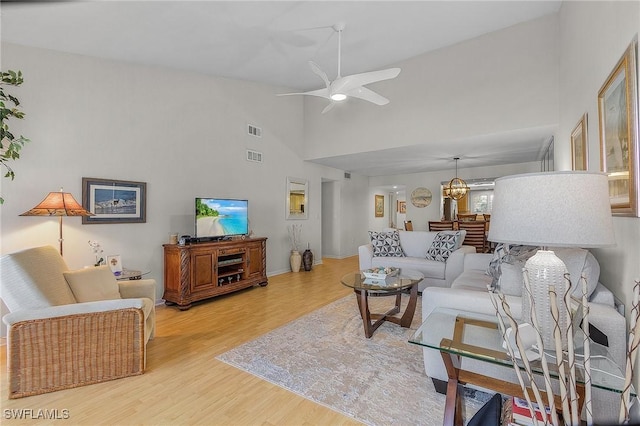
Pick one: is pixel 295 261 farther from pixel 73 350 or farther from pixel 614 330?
pixel 614 330

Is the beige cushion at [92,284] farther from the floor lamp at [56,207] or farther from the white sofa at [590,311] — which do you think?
the white sofa at [590,311]

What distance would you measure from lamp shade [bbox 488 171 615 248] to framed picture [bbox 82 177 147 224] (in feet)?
13.0

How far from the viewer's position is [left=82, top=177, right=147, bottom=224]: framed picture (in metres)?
3.27

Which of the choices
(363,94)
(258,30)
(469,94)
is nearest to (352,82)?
A: (363,94)

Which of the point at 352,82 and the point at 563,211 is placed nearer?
the point at 563,211

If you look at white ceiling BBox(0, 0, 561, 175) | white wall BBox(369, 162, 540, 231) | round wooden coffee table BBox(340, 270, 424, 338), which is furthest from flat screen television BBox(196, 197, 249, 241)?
white wall BBox(369, 162, 540, 231)

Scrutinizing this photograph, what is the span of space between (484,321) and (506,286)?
1.48ft

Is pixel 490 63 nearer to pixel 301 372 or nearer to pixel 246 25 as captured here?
pixel 246 25

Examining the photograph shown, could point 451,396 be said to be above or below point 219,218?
below

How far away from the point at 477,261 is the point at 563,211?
Result: 2906 millimetres

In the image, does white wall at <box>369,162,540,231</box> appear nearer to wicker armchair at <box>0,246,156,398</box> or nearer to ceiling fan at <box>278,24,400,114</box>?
ceiling fan at <box>278,24,400,114</box>

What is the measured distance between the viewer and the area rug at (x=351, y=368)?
5.84ft

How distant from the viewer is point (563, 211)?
110 cm

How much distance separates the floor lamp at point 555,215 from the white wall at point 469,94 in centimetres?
327
